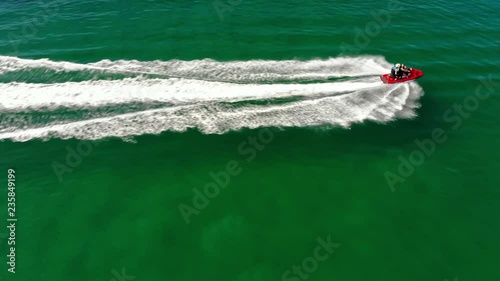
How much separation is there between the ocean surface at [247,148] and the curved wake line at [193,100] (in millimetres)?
139

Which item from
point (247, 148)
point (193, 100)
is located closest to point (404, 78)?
point (247, 148)

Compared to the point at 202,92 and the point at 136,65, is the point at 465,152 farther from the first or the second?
the point at 136,65

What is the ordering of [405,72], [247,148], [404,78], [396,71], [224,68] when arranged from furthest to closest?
1. [224,68]
2. [405,72]
3. [404,78]
4. [396,71]
5. [247,148]

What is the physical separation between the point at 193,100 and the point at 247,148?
6.28 metres

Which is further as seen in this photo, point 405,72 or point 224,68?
point 224,68

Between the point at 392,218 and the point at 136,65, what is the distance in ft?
81.3

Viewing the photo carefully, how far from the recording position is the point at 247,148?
25016 millimetres

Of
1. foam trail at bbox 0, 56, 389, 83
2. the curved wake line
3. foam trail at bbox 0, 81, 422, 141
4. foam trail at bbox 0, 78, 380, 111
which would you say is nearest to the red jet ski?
the curved wake line

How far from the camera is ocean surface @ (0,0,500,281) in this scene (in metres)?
19.5

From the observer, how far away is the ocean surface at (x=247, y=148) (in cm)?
1953

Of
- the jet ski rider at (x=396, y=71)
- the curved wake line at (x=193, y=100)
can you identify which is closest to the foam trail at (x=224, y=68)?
the curved wake line at (x=193, y=100)

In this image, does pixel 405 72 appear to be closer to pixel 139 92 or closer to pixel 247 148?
pixel 247 148

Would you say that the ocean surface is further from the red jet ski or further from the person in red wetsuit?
the person in red wetsuit

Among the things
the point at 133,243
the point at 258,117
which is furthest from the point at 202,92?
the point at 133,243
